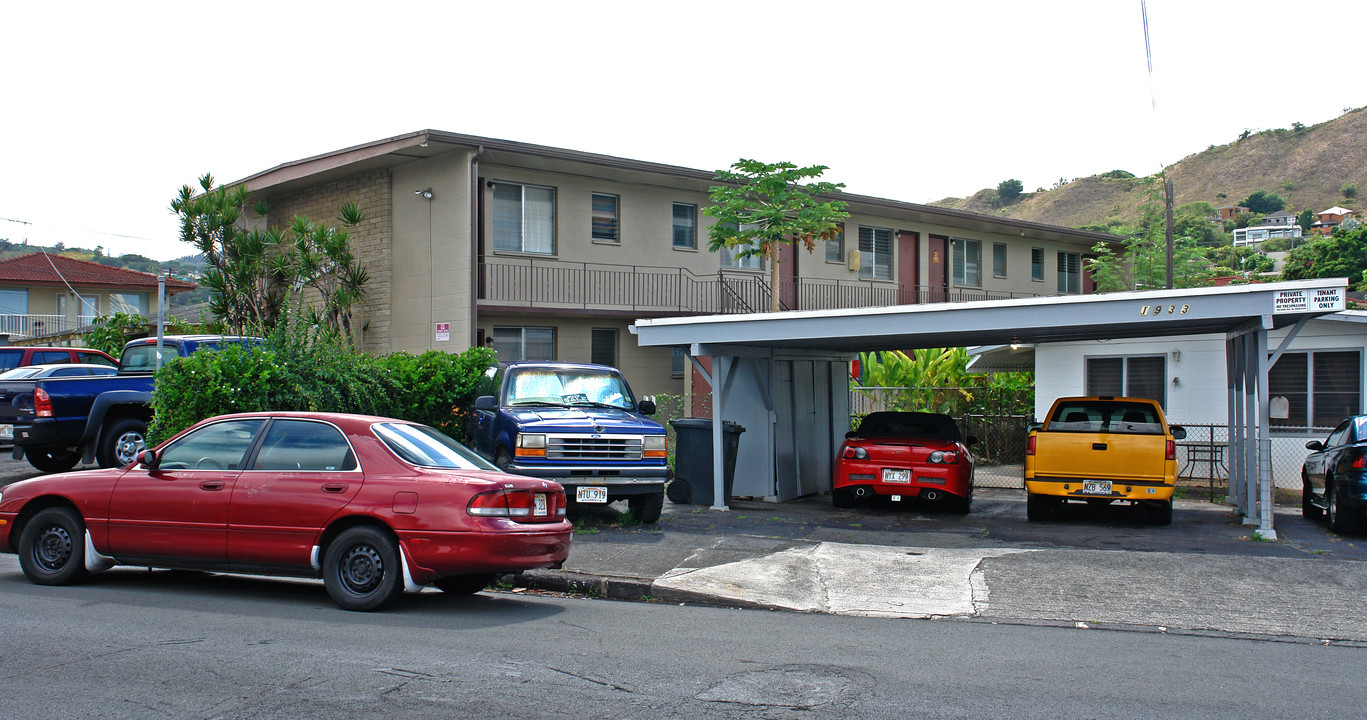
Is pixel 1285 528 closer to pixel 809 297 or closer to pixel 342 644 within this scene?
pixel 342 644

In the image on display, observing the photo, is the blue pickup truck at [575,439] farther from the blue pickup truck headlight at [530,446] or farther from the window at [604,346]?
the window at [604,346]

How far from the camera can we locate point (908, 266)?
29.7 meters

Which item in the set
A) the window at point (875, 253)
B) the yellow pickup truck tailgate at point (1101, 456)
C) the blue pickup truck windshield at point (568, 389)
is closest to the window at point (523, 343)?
the blue pickup truck windshield at point (568, 389)

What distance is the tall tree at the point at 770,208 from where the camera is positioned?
21.5m

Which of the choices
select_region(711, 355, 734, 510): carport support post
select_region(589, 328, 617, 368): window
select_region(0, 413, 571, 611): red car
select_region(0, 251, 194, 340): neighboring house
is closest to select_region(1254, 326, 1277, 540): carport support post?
select_region(711, 355, 734, 510): carport support post

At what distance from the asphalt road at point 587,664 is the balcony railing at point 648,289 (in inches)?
535

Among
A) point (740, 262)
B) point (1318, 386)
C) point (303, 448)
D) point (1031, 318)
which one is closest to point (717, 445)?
point (1031, 318)

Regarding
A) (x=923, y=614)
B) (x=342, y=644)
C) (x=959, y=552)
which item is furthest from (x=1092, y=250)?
(x=342, y=644)

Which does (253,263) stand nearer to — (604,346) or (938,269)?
(604,346)

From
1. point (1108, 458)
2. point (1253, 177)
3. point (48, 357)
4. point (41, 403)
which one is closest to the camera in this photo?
point (1108, 458)

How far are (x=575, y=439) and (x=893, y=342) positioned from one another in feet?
19.6

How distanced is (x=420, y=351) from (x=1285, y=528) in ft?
51.4

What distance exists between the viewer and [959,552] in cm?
1102

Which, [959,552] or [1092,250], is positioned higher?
[1092,250]
